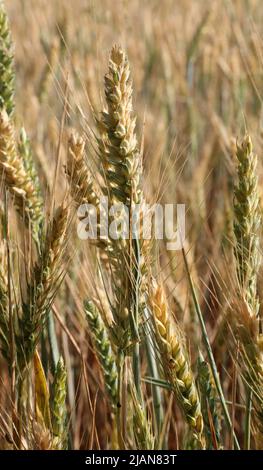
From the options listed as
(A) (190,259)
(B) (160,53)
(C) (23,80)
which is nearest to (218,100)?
(B) (160,53)

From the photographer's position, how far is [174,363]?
32.0 inches

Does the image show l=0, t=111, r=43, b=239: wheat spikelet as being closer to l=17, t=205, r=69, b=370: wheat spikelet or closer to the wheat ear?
l=17, t=205, r=69, b=370: wheat spikelet

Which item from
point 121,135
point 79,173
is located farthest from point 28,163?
point 121,135

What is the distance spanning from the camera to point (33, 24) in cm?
270

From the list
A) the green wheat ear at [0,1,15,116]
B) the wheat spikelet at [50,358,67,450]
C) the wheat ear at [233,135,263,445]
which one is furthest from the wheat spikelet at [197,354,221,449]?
the green wheat ear at [0,1,15,116]

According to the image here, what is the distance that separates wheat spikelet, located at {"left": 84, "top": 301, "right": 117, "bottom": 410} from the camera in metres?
→ 0.96

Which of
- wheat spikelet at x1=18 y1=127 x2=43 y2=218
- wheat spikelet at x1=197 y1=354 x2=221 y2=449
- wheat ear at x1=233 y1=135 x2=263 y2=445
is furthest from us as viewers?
wheat spikelet at x1=18 y1=127 x2=43 y2=218

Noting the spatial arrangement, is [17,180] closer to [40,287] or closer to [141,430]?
[40,287]

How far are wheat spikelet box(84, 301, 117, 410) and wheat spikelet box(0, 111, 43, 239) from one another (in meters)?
0.13

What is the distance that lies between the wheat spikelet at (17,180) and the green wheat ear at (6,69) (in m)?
0.11

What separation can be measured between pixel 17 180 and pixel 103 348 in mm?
263

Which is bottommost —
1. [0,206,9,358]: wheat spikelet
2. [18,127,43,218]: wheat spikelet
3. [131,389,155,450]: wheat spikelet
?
[131,389,155,450]: wheat spikelet

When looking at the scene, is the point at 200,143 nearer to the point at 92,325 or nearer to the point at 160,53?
the point at 160,53
